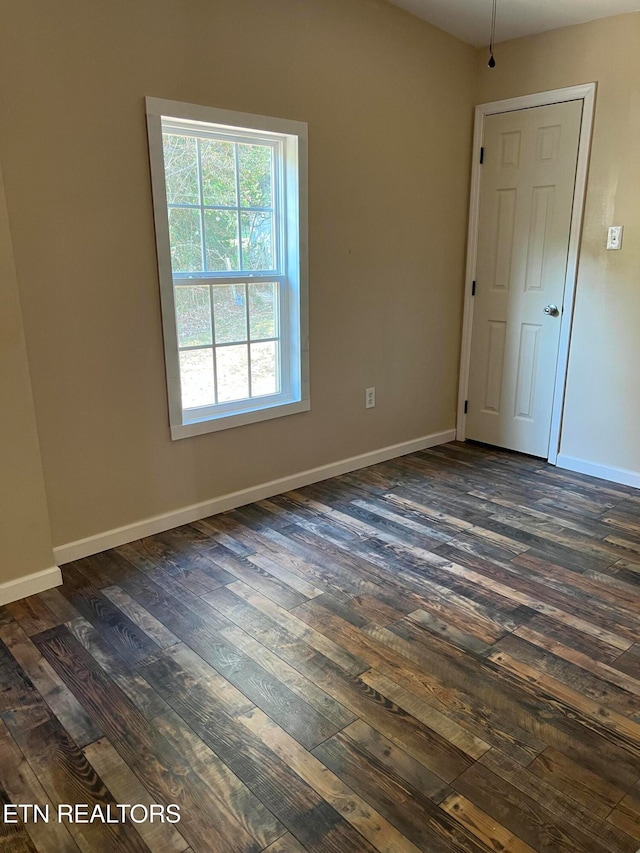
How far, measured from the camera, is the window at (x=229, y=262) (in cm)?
275

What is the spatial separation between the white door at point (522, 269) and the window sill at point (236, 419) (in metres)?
1.49

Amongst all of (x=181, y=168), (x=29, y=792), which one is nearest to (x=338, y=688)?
(x=29, y=792)

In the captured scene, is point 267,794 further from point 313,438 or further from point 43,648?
point 313,438

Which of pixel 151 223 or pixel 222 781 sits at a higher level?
pixel 151 223

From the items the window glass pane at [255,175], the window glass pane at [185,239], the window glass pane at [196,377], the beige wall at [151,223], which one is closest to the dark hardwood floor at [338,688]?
the beige wall at [151,223]

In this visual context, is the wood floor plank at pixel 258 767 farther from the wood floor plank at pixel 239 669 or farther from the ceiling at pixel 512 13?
the ceiling at pixel 512 13

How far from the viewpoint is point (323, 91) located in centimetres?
313

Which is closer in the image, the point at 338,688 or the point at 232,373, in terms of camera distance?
the point at 338,688

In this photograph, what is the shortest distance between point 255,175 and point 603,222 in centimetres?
200

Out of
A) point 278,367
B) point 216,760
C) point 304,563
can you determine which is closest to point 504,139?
point 278,367

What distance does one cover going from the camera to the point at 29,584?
2.42m

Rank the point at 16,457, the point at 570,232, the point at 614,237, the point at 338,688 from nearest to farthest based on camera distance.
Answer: the point at 338,688
the point at 16,457
the point at 614,237
the point at 570,232

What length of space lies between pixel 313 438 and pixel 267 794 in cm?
222

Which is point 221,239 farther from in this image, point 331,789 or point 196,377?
point 331,789
